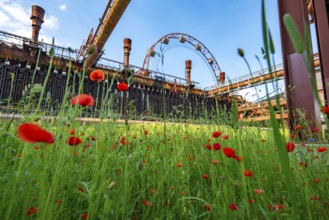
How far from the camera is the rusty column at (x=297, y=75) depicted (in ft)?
7.95

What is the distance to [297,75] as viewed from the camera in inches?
101

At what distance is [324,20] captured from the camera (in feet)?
9.07

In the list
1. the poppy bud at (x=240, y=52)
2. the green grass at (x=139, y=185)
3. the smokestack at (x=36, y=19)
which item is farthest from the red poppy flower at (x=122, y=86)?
the smokestack at (x=36, y=19)

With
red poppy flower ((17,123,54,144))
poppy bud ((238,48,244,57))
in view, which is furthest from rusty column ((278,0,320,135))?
red poppy flower ((17,123,54,144))

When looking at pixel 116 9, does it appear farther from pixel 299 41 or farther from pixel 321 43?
pixel 299 41

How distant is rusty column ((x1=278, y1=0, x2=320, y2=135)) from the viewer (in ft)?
7.95

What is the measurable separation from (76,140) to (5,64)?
33.0 feet

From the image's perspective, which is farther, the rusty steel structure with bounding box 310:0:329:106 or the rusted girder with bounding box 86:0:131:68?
the rusted girder with bounding box 86:0:131:68

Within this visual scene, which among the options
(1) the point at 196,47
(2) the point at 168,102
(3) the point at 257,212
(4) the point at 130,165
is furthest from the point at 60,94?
(1) the point at 196,47

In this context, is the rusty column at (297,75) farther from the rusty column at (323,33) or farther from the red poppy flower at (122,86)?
the red poppy flower at (122,86)

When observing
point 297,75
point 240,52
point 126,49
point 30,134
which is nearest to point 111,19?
point 126,49

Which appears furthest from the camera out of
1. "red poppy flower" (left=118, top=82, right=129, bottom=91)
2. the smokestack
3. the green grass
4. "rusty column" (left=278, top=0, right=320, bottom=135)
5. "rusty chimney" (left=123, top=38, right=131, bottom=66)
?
"rusty chimney" (left=123, top=38, right=131, bottom=66)

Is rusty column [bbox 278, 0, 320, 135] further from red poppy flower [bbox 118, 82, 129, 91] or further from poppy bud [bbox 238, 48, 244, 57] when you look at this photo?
poppy bud [bbox 238, 48, 244, 57]

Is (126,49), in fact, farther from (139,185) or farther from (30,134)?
(30,134)
